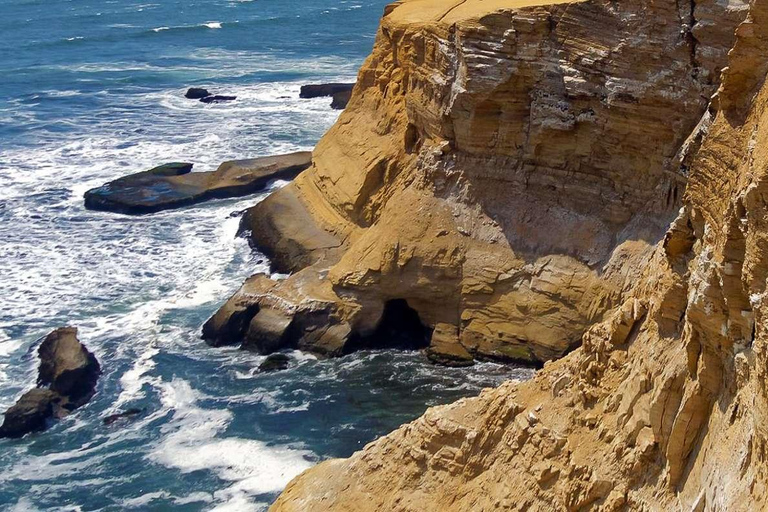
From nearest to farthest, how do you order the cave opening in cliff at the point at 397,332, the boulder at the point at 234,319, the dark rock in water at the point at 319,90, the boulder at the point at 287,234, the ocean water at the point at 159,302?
the ocean water at the point at 159,302
the cave opening in cliff at the point at 397,332
the boulder at the point at 234,319
the boulder at the point at 287,234
the dark rock in water at the point at 319,90

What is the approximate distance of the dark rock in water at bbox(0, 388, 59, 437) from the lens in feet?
90.5

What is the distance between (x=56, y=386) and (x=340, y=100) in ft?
94.1

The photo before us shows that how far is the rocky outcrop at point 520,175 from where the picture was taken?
25.9 m

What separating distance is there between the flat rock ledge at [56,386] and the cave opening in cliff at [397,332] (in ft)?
22.5

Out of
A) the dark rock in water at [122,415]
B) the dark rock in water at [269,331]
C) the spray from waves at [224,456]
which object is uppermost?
the dark rock in water at [269,331]

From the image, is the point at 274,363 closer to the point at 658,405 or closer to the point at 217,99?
the point at 658,405

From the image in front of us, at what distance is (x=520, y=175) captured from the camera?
29141 millimetres

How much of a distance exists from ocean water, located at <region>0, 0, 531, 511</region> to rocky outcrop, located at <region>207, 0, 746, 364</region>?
1.65 m

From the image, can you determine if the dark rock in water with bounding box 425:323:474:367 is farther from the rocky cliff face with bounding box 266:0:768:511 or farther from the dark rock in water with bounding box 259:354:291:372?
the rocky cliff face with bounding box 266:0:768:511

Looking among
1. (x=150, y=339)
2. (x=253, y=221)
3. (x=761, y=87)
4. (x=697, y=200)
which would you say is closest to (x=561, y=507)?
(x=697, y=200)

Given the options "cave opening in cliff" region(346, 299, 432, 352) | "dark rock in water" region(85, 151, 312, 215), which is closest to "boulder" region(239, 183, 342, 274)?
"cave opening in cliff" region(346, 299, 432, 352)

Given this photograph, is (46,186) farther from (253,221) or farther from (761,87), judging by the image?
(761,87)

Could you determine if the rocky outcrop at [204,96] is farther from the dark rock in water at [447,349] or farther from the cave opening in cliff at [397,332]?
the dark rock in water at [447,349]

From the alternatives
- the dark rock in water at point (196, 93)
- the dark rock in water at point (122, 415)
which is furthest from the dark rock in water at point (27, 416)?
the dark rock in water at point (196, 93)
